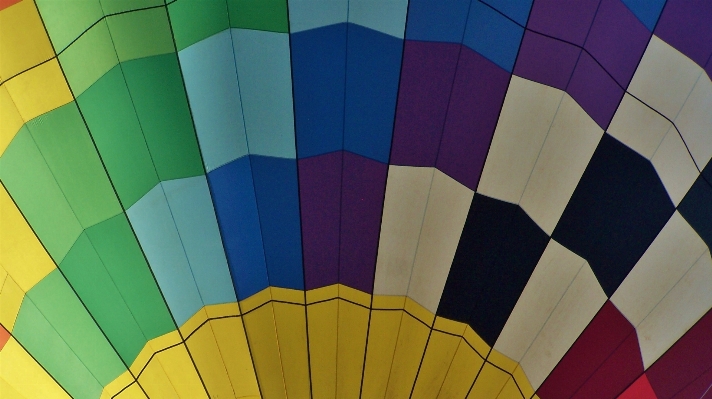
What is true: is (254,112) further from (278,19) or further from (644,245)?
(644,245)

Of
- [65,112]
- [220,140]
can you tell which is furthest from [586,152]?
[65,112]

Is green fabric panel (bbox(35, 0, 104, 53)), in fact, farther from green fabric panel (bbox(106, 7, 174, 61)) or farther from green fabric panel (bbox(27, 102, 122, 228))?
green fabric panel (bbox(27, 102, 122, 228))

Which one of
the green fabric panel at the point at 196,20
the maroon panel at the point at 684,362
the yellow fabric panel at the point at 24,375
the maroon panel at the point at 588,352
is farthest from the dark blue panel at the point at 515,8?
the yellow fabric panel at the point at 24,375

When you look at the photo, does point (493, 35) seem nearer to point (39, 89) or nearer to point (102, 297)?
point (39, 89)

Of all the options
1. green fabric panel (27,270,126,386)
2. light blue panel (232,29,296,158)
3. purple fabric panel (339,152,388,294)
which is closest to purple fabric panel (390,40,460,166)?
purple fabric panel (339,152,388,294)

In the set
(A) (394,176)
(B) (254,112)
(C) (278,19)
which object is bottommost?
(A) (394,176)

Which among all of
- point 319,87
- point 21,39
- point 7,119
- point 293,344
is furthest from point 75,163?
point 293,344

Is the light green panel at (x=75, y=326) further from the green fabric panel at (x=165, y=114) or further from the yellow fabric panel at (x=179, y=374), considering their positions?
the green fabric panel at (x=165, y=114)
